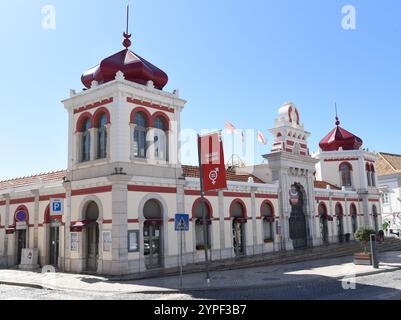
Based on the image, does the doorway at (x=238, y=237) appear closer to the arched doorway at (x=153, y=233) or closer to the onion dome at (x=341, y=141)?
the arched doorway at (x=153, y=233)

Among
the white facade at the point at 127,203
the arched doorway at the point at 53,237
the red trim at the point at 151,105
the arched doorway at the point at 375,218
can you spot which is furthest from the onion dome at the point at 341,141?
the arched doorway at the point at 53,237

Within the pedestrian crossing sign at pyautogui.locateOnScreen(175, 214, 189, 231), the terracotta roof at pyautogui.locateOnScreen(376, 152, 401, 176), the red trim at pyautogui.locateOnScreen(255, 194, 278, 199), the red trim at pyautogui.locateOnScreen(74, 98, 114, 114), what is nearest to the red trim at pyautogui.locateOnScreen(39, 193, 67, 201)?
the red trim at pyautogui.locateOnScreen(74, 98, 114, 114)

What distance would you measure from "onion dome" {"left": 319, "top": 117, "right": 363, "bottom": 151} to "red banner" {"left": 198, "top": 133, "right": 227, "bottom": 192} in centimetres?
2646

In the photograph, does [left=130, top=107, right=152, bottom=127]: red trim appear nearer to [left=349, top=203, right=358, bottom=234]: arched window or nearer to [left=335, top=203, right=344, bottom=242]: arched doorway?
[left=335, top=203, right=344, bottom=242]: arched doorway

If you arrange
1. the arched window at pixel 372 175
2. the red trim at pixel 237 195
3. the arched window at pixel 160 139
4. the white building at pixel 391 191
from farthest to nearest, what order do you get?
the white building at pixel 391 191 → the arched window at pixel 372 175 → the red trim at pixel 237 195 → the arched window at pixel 160 139

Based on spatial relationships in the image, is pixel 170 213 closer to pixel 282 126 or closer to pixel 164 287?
pixel 164 287

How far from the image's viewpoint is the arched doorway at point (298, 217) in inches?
1209

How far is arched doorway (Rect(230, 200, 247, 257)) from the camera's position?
2577 cm

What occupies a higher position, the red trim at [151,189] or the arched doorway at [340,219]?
the red trim at [151,189]

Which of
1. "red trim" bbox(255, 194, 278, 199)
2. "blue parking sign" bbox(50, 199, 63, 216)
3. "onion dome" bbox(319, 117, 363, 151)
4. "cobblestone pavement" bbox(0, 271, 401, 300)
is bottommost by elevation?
"cobblestone pavement" bbox(0, 271, 401, 300)

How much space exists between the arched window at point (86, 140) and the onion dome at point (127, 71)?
2.17 m

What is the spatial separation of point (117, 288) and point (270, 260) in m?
10.8

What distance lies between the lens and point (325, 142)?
41.7 m

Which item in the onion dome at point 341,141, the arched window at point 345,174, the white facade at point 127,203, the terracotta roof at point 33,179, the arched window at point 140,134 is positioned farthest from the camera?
the onion dome at point 341,141
